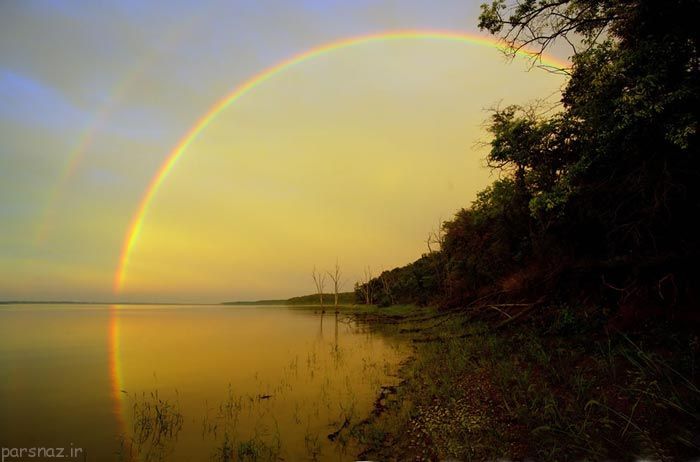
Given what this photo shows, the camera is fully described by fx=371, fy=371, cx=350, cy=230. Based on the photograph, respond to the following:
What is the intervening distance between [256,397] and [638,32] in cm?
1642

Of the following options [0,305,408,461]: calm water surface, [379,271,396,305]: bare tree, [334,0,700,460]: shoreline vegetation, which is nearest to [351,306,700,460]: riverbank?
[334,0,700,460]: shoreline vegetation

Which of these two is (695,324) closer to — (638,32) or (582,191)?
(582,191)

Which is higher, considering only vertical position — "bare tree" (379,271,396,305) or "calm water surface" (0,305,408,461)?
"bare tree" (379,271,396,305)

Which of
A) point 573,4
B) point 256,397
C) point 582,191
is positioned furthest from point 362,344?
point 573,4

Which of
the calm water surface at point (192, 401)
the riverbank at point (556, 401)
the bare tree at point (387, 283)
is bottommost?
the calm water surface at point (192, 401)

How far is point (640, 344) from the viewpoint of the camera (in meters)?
8.60

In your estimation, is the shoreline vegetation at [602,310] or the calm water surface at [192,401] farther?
the calm water surface at [192,401]

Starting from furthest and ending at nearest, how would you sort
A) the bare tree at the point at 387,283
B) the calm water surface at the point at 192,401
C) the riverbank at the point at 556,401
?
1. the bare tree at the point at 387,283
2. the calm water surface at the point at 192,401
3. the riverbank at the point at 556,401

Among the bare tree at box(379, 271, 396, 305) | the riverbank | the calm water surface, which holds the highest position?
the bare tree at box(379, 271, 396, 305)

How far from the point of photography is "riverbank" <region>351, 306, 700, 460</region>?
5.62m

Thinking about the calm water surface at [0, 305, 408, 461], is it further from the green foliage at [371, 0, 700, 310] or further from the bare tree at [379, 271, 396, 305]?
the bare tree at [379, 271, 396, 305]

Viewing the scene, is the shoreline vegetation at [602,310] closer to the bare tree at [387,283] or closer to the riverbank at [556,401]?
the riverbank at [556,401]

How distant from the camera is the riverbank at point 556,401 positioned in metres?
5.62

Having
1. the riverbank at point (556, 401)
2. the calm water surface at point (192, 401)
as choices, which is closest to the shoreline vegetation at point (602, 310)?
the riverbank at point (556, 401)
